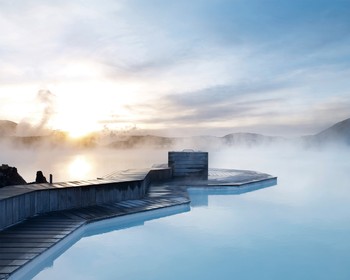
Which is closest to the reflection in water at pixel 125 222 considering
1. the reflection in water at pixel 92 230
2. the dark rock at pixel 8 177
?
the reflection in water at pixel 92 230

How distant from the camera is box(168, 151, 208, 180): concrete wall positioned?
17.1 m

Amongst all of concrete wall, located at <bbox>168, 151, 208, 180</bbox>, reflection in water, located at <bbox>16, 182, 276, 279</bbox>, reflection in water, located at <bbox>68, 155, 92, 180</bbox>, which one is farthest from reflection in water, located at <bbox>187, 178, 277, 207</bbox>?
reflection in water, located at <bbox>68, 155, 92, 180</bbox>

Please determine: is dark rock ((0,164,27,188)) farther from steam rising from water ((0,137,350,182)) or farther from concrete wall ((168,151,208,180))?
steam rising from water ((0,137,350,182))

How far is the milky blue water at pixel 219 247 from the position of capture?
625 cm

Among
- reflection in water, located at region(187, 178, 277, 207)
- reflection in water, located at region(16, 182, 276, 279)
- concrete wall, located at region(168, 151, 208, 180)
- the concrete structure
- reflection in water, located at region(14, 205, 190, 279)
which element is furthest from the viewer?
concrete wall, located at region(168, 151, 208, 180)

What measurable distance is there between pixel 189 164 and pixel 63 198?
29.5ft

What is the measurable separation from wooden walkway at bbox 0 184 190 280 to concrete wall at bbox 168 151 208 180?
201 inches

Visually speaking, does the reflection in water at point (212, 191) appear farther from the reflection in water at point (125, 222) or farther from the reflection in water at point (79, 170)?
the reflection in water at point (79, 170)

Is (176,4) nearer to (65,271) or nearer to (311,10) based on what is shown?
(311,10)

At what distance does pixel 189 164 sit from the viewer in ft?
56.9

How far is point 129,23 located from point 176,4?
6.46 ft

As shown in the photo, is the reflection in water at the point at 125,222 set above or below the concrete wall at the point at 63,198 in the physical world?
below

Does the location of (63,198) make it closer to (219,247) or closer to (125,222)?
(125,222)

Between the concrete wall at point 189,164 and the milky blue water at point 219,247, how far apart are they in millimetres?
5328
